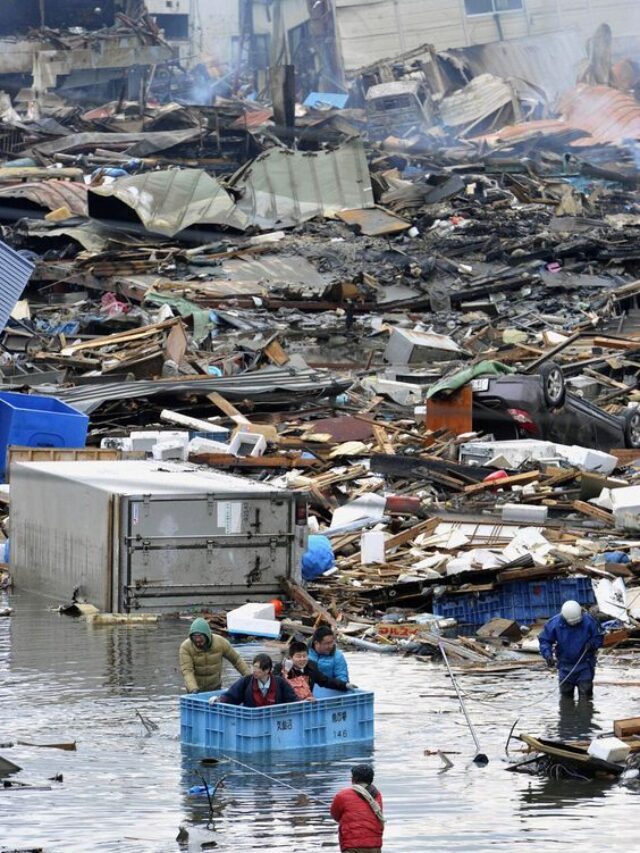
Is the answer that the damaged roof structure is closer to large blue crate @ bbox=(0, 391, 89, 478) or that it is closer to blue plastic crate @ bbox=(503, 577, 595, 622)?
blue plastic crate @ bbox=(503, 577, 595, 622)

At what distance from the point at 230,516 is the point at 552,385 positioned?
8.74 meters

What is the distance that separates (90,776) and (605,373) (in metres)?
18.7

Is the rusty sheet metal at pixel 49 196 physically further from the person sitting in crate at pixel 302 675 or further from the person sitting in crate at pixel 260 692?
the person sitting in crate at pixel 260 692

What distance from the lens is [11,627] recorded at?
16.7 m

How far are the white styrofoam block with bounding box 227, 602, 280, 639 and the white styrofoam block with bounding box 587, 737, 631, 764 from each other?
497 centimetres

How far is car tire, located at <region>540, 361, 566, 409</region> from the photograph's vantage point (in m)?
24.2

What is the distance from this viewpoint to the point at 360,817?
8688 mm

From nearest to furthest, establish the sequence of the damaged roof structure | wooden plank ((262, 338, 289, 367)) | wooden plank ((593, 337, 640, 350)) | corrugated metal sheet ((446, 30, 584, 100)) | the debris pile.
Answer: the damaged roof structure
the debris pile
wooden plank ((262, 338, 289, 367))
wooden plank ((593, 337, 640, 350))
corrugated metal sheet ((446, 30, 584, 100))

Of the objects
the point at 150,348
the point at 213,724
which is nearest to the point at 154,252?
the point at 150,348

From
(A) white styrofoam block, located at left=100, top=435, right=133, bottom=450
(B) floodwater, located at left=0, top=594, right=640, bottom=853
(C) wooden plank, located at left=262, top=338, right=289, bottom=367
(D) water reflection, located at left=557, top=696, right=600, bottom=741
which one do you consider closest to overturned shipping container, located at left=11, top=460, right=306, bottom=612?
(B) floodwater, located at left=0, top=594, right=640, bottom=853

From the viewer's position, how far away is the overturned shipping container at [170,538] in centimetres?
1652

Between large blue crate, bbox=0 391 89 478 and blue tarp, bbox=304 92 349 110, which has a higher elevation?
blue tarp, bbox=304 92 349 110

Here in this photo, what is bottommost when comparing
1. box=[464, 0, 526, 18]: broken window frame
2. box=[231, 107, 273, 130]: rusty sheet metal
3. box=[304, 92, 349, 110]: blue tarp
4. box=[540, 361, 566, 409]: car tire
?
box=[540, 361, 566, 409]: car tire

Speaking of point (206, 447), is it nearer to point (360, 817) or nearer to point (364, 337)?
point (364, 337)
